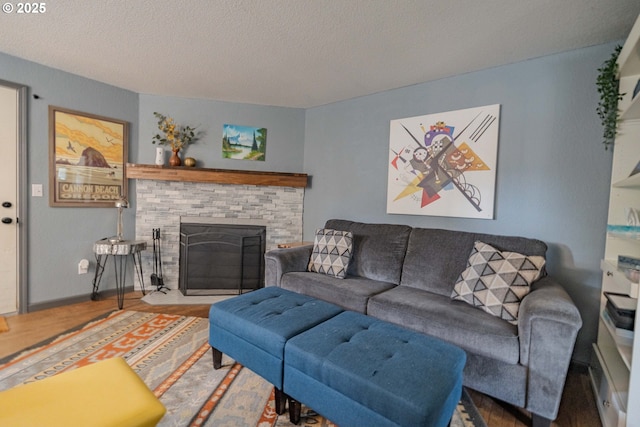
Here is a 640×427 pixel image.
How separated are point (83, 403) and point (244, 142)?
3020 mm

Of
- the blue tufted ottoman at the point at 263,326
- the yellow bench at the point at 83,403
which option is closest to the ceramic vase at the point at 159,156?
the blue tufted ottoman at the point at 263,326

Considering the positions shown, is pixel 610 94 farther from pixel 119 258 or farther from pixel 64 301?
pixel 64 301

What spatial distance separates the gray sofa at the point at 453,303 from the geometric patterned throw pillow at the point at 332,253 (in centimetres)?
9

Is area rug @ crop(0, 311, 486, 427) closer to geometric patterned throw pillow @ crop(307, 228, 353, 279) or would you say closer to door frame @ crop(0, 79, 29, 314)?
door frame @ crop(0, 79, 29, 314)

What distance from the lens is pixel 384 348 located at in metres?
1.36

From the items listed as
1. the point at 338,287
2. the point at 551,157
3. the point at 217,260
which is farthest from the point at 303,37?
the point at 217,260

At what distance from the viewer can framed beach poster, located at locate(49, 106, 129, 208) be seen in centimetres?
284

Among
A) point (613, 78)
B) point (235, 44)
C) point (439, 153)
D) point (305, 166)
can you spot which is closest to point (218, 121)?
point (305, 166)

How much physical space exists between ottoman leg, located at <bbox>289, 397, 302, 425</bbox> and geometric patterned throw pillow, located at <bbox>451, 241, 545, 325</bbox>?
4.05 feet

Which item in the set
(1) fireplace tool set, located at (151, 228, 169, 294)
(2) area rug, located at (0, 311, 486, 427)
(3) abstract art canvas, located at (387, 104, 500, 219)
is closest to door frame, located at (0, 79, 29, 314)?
(2) area rug, located at (0, 311, 486, 427)

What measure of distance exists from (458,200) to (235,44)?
2.20m

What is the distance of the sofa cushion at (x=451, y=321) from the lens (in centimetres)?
155

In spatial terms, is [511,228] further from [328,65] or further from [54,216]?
[54,216]

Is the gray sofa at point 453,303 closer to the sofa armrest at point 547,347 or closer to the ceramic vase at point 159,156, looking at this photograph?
the sofa armrest at point 547,347
